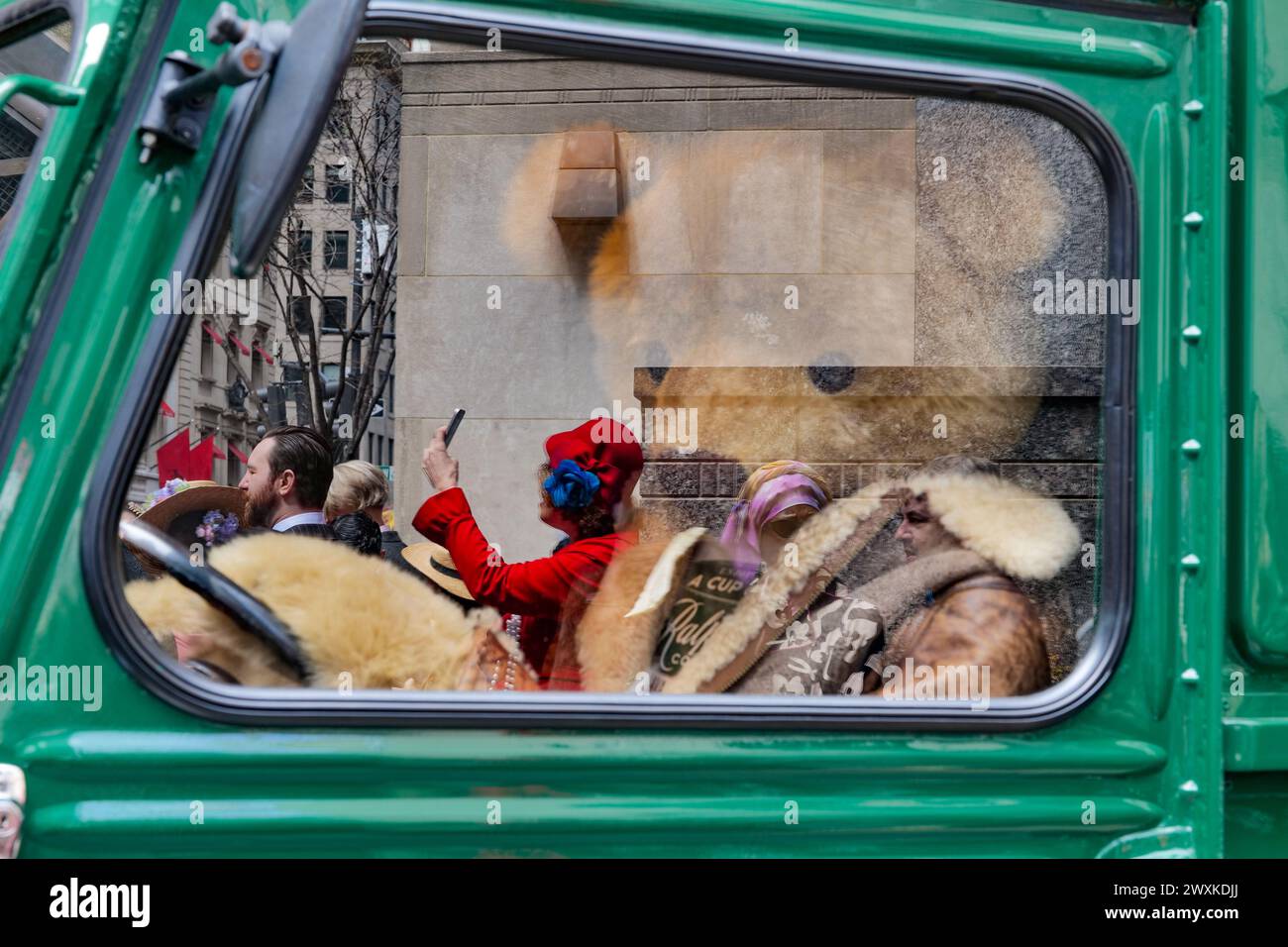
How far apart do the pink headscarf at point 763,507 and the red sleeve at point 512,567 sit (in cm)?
25

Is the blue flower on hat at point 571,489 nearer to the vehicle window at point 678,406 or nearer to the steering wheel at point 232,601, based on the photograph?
the vehicle window at point 678,406

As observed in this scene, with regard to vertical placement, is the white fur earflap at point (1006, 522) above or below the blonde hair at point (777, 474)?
below

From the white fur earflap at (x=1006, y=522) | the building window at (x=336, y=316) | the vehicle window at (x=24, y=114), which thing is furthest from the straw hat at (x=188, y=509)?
the building window at (x=336, y=316)

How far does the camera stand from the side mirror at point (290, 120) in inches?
45.6

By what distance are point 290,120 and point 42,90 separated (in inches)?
11.8

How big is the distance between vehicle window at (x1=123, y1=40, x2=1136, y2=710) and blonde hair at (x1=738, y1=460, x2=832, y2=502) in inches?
0.7

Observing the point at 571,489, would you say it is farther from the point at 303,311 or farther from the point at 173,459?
the point at 303,311

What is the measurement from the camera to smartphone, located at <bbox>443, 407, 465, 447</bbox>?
326 centimetres

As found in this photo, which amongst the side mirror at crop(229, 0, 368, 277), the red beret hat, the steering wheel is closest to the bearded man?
the red beret hat

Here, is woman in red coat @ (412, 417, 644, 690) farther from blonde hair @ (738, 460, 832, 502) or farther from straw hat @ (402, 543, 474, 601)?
blonde hair @ (738, 460, 832, 502)

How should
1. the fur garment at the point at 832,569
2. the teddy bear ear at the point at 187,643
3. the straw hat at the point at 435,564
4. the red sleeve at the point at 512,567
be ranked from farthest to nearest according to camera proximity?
1. the straw hat at the point at 435,564
2. the red sleeve at the point at 512,567
3. the fur garment at the point at 832,569
4. the teddy bear ear at the point at 187,643
